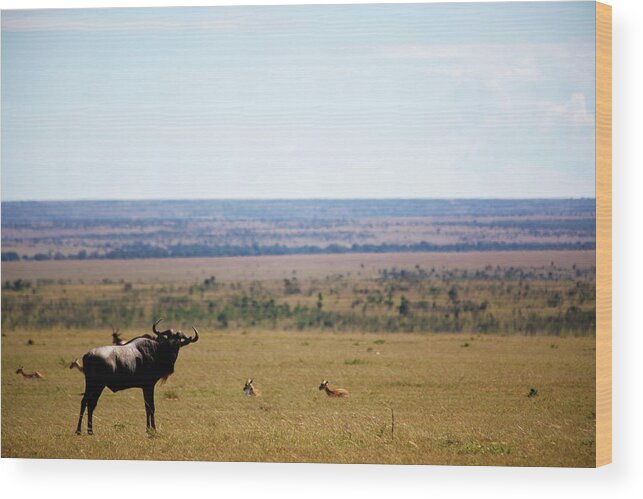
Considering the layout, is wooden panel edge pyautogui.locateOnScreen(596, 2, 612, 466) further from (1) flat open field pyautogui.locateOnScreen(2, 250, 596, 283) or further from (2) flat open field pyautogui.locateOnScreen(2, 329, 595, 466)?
(1) flat open field pyautogui.locateOnScreen(2, 250, 596, 283)

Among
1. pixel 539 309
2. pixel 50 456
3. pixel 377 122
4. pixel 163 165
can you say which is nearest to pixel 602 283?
pixel 539 309

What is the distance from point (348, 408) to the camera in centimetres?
1409

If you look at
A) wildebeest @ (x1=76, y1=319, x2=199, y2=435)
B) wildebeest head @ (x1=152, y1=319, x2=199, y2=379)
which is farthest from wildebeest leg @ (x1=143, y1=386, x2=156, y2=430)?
wildebeest head @ (x1=152, y1=319, x2=199, y2=379)

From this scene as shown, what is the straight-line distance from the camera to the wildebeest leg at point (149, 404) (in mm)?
13633

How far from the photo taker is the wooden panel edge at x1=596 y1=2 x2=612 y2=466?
12.7 metres

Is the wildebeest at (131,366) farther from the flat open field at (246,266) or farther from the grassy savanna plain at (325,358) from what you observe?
the flat open field at (246,266)

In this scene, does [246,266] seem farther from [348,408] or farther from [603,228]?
[603,228]

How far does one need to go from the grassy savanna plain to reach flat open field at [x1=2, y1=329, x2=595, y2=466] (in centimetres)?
2

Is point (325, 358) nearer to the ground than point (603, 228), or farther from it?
nearer to the ground

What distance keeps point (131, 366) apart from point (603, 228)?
15.5ft

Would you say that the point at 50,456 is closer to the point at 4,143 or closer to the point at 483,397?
the point at 4,143

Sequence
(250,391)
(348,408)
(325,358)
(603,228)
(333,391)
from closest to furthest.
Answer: (603,228), (348,408), (333,391), (250,391), (325,358)

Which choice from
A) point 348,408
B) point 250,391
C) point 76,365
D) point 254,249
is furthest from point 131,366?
point 348,408

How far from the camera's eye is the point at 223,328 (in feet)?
54.0
